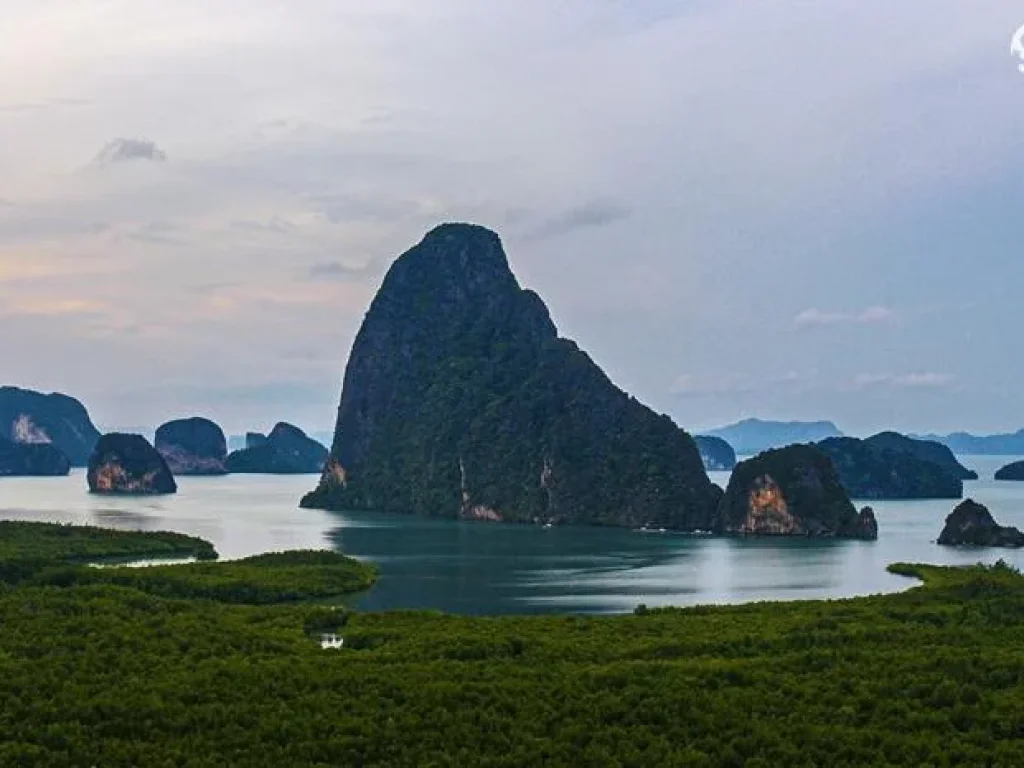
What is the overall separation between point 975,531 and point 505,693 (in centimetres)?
5829

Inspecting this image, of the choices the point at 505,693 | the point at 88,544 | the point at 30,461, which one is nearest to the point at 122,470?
the point at 30,461

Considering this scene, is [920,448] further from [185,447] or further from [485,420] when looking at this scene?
[185,447]

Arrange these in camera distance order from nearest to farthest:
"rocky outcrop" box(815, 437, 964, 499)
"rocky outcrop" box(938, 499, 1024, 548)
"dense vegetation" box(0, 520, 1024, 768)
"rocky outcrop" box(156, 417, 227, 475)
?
"dense vegetation" box(0, 520, 1024, 768) < "rocky outcrop" box(938, 499, 1024, 548) < "rocky outcrop" box(815, 437, 964, 499) < "rocky outcrop" box(156, 417, 227, 475)

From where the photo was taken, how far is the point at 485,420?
110 meters

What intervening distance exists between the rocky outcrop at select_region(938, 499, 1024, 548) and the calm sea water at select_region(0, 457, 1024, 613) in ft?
5.18

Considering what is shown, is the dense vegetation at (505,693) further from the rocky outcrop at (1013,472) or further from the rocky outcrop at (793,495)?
the rocky outcrop at (1013,472)

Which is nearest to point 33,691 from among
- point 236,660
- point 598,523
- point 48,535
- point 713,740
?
point 236,660

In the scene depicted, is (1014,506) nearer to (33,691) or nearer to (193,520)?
(193,520)

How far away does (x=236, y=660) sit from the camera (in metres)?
28.6

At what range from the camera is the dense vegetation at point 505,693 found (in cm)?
2125

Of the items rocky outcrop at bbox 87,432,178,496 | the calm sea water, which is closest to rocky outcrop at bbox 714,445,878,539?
the calm sea water

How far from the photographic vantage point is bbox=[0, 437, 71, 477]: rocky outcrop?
185250 mm

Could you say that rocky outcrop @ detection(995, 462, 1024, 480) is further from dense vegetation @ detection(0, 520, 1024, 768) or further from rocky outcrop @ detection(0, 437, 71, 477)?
dense vegetation @ detection(0, 520, 1024, 768)

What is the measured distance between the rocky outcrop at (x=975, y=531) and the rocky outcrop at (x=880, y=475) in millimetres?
56654
